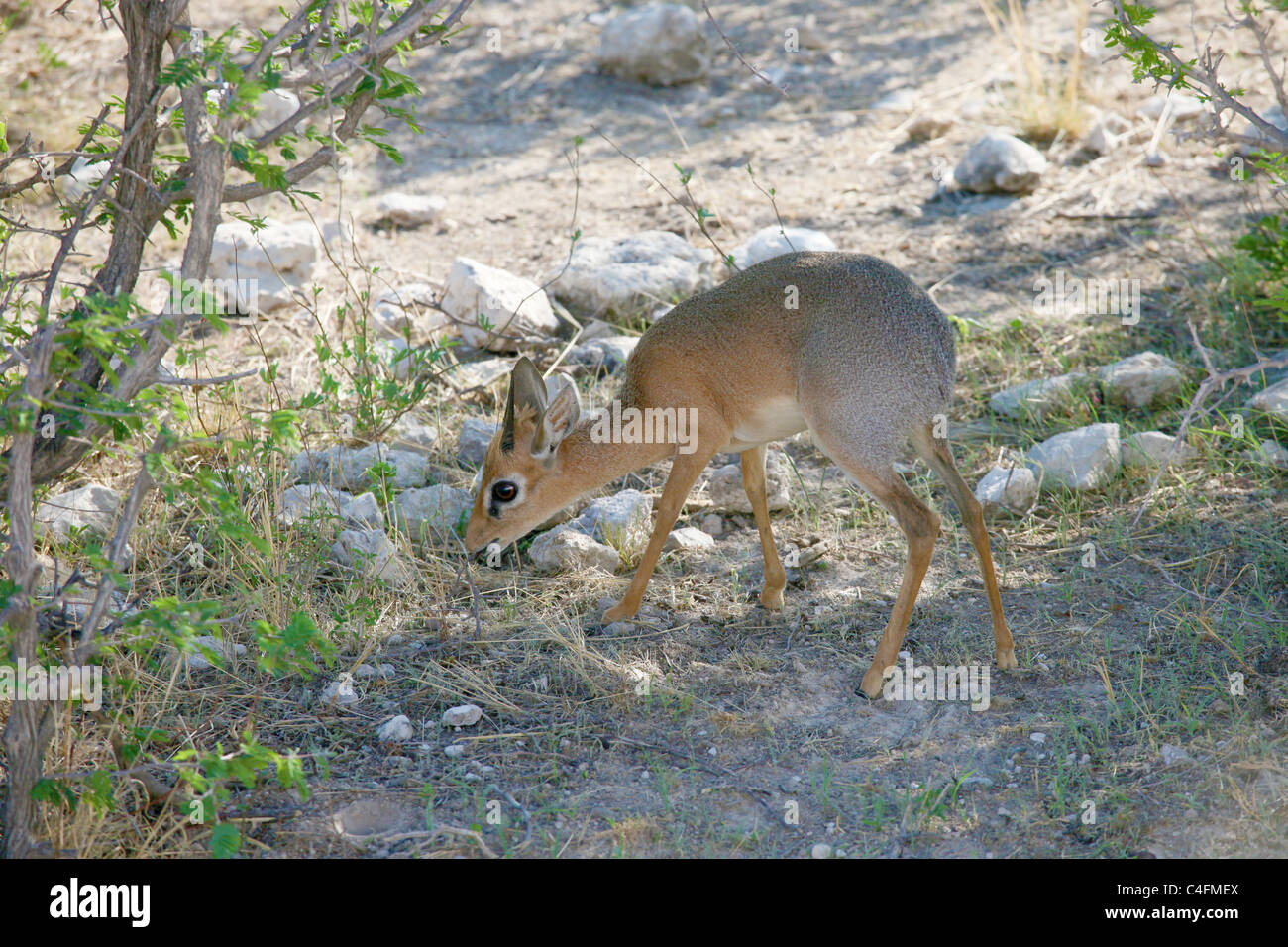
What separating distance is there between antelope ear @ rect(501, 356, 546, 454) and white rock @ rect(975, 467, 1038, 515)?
2.38 metres

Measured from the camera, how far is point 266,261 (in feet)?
25.9

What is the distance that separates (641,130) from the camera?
10461mm

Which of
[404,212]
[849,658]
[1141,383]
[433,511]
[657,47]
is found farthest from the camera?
[657,47]

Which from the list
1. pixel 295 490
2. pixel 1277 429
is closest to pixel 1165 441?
pixel 1277 429

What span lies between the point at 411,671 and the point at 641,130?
6915mm

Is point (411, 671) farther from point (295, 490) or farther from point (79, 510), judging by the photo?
point (79, 510)

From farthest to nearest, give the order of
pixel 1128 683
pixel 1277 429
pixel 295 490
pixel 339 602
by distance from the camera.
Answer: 1. pixel 1277 429
2. pixel 295 490
3. pixel 339 602
4. pixel 1128 683

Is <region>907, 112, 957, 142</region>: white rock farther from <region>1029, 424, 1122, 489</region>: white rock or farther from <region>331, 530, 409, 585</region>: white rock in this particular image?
<region>331, 530, 409, 585</region>: white rock

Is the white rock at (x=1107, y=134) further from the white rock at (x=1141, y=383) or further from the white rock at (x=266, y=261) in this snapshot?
the white rock at (x=266, y=261)

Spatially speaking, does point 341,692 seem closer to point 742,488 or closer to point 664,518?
point 664,518

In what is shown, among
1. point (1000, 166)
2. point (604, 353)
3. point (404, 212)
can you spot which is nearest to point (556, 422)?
point (604, 353)

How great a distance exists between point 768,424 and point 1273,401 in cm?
304

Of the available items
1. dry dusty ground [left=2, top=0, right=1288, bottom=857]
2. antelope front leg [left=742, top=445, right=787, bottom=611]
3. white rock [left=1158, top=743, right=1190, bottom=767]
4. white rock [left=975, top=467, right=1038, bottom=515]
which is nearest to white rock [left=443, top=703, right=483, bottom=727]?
dry dusty ground [left=2, top=0, right=1288, bottom=857]

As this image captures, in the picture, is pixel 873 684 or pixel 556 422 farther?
pixel 556 422
